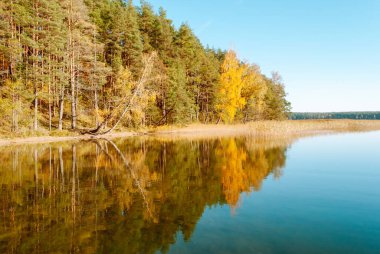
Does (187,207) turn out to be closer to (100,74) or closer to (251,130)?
(100,74)

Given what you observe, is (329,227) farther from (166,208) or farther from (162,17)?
(162,17)

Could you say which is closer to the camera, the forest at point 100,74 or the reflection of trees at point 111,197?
the reflection of trees at point 111,197

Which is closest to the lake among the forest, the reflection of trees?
the reflection of trees

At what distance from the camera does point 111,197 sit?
34.7 ft

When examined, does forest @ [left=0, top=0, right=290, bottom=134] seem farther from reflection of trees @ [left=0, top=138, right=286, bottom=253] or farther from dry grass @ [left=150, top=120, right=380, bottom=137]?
reflection of trees @ [left=0, top=138, right=286, bottom=253]

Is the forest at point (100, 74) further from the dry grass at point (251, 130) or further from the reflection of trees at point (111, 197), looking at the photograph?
the reflection of trees at point (111, 197)

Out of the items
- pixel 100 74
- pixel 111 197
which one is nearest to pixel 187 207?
pixel 111 197

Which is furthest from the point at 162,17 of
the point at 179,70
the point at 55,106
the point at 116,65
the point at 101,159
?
the point at 101,159

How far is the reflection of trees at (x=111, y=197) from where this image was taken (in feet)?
22.8

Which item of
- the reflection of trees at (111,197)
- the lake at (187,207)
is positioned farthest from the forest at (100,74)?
the lake at (187,207)

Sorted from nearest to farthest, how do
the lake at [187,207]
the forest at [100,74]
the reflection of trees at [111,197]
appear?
the lake at [187,207] < the reflection of trees at [111,197] < the forest at [100,74]

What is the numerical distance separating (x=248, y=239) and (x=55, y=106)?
145 feet

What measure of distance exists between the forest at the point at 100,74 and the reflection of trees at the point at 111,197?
16.7 meters

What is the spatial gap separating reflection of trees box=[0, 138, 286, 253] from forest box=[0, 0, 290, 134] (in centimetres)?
1665
